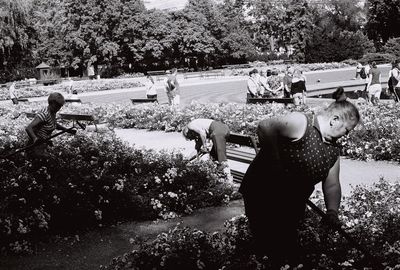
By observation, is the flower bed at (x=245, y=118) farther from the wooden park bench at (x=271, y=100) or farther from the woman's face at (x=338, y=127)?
the woman's face at (x=338, y=127)

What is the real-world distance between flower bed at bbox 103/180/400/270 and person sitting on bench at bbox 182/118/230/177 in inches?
109

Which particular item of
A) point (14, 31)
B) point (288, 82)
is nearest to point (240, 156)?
point (288, 82)

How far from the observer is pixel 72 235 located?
19.1 feet

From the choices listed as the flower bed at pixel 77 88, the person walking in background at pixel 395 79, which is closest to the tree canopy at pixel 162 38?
the flower bed at pixel 77 88

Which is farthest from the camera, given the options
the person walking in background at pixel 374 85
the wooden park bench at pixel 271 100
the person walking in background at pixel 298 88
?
the person walking in background at pixel 298 88

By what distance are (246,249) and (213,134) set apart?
131 inches

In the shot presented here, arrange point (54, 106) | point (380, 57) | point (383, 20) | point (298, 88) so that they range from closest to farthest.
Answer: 1. point (54, 106)
2. point (298, 88)
3. point (380, 57)
4. point (383, 20)

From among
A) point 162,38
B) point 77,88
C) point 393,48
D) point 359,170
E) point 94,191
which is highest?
point 162,38

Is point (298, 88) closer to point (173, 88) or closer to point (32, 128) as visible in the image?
point (173, 88)

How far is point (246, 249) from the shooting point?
13.5 feet

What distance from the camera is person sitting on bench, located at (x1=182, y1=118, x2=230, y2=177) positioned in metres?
7.35

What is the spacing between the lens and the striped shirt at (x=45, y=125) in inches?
271

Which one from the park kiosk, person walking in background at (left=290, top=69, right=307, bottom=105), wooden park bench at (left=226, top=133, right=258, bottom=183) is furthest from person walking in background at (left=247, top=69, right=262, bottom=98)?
the park kiosk

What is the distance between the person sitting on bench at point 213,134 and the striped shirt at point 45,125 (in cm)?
188
